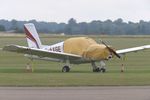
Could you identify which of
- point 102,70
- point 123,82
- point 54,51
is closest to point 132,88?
point 123,82

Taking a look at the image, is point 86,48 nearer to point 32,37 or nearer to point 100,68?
point 100,68

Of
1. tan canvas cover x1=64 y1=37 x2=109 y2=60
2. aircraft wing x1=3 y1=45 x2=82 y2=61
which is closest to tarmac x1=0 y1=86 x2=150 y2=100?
tan canvas cover x1=64 y1=37 x2=109 y2=60

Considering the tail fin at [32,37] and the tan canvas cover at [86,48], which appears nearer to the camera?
A: the tan canvas cover at [86,48]

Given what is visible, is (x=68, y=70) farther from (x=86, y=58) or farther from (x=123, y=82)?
(x=123, y=82)

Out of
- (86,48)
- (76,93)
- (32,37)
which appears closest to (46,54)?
(86,48)

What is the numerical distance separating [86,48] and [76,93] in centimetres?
1675

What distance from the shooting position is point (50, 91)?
21375 mm

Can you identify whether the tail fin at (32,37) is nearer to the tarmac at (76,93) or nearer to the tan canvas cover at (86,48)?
the tan canvas cover at (86,48)

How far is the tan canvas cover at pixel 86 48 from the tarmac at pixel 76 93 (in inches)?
518

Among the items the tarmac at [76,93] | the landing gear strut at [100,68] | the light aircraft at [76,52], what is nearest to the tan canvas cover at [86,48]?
the light aircraft at [76,52]

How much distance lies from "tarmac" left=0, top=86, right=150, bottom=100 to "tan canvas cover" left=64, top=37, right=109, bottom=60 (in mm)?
13160

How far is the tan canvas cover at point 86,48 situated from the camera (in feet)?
119

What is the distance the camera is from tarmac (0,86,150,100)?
19.1 m

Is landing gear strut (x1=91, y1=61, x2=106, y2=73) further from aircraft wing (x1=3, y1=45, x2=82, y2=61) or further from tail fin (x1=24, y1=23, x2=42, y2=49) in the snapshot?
tail fin (x1=24, y1=23, x2=42, y2=49)
